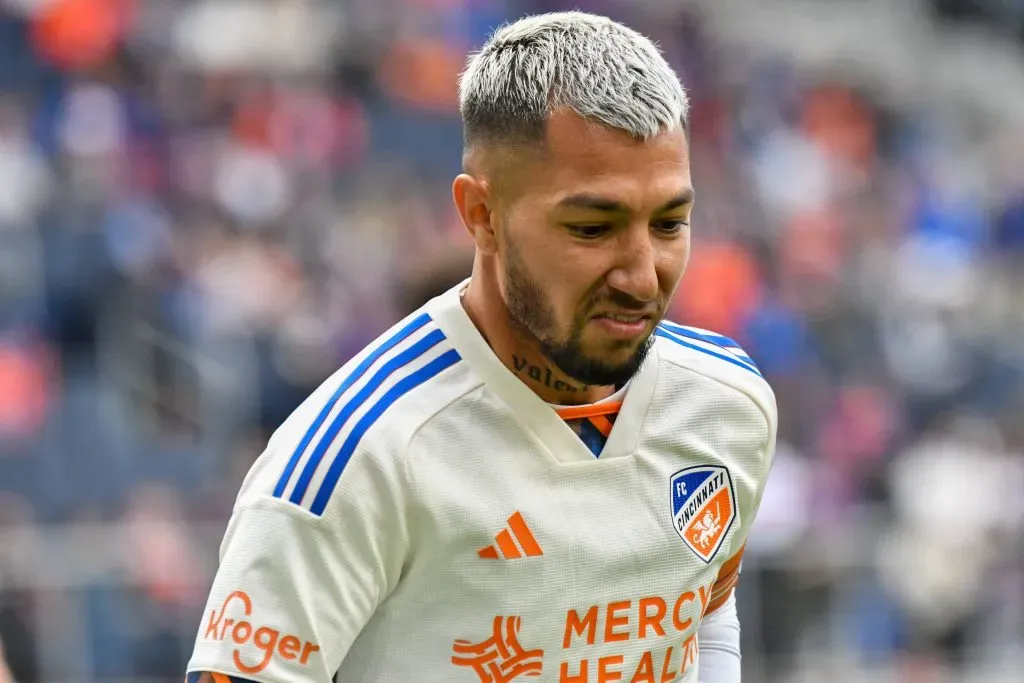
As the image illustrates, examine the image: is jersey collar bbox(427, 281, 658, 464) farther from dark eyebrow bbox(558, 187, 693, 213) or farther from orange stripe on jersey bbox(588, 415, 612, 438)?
dark eyebrow bbox(558, 187, 693, 213)

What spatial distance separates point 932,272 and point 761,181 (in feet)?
4.31

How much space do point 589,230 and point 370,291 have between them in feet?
23.4

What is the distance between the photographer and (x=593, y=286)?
2203 millimetres

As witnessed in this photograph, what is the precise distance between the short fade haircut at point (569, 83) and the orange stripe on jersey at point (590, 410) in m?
0.42

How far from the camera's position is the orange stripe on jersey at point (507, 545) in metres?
2.33

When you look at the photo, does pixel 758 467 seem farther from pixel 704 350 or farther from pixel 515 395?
pixel 515 395

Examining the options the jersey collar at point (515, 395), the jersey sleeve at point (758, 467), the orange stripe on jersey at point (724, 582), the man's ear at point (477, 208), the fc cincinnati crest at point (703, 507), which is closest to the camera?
the man's ear at point (477, 208)

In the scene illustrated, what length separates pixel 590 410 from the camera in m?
2.48

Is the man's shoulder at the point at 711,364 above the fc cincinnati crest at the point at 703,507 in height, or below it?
above

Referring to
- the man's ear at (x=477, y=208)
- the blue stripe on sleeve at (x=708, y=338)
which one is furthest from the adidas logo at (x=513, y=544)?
the blue stripe on sleeve at (x=708, y=338)

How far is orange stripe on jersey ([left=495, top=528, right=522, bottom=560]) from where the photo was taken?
233 cm

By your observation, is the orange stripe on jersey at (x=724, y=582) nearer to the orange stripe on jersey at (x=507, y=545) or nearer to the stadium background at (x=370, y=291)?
the orange stripe on jersey at (x=507, y=545)

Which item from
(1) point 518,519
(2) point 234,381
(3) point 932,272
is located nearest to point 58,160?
(2) point 234,381

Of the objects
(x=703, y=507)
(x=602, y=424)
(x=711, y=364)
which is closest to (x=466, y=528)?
(x=602, y=424)
